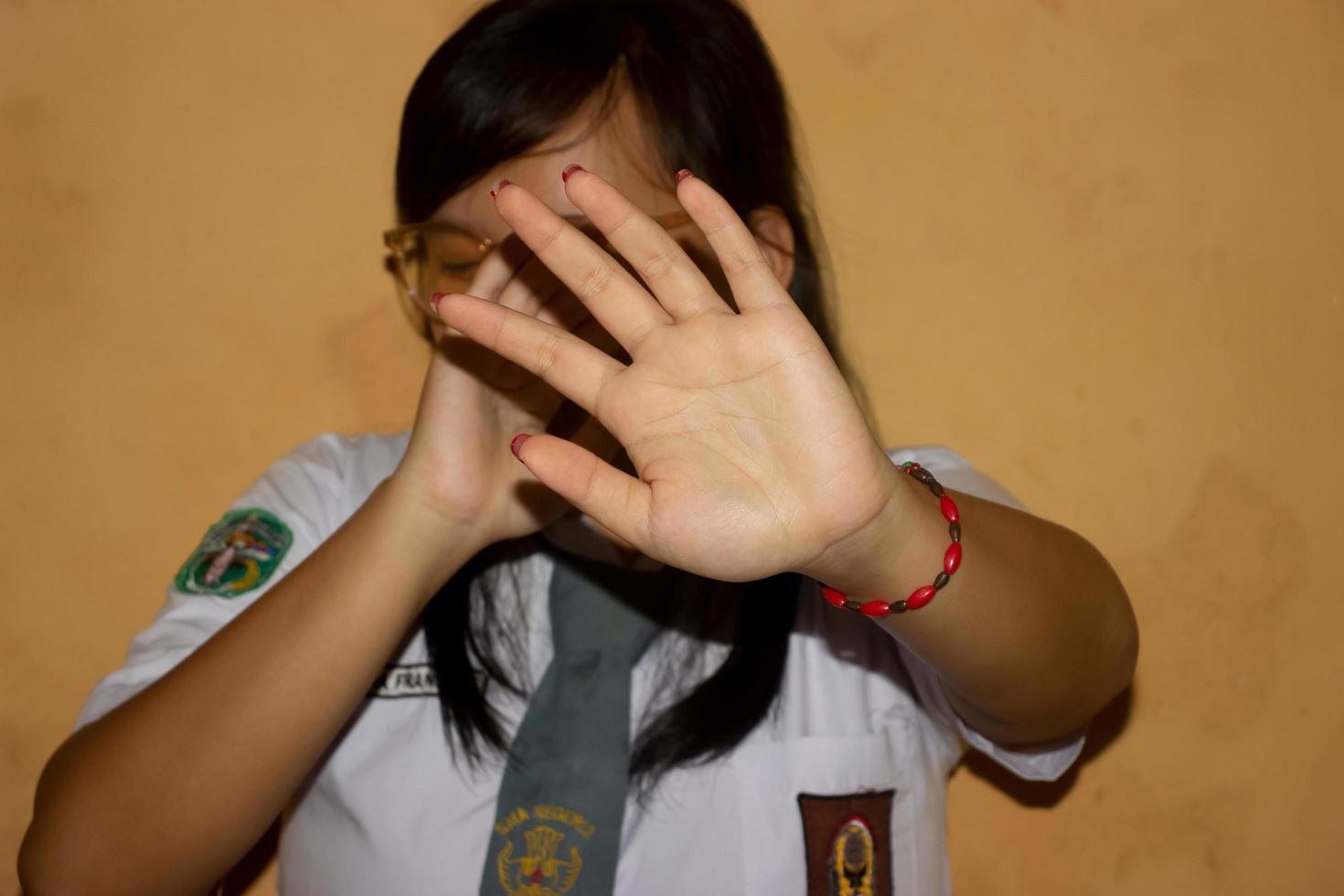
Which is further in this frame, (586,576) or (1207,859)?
(1207,859)

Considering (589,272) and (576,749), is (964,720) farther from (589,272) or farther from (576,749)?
(589,272)

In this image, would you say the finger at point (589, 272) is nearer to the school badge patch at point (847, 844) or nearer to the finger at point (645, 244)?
the finger at point (645, 244)

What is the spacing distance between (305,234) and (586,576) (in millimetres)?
696

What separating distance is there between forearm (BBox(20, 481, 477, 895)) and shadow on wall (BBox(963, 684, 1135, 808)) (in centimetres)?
85

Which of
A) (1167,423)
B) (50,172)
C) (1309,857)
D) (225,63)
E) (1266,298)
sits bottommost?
(1309,857)

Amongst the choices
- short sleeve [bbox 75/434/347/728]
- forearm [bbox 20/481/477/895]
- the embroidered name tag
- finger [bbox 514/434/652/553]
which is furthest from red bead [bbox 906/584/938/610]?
short sleeve [bbox 75/434/347/728]

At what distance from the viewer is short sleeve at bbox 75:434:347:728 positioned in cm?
118

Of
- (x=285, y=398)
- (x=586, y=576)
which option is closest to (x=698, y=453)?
(x=586, y=576)

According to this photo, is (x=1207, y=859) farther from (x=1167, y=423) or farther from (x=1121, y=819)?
(x=1167, y=423)

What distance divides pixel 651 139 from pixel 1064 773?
102 cm

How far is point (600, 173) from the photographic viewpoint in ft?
3.54

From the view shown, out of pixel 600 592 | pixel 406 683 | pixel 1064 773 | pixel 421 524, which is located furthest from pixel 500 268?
pixel 1064 773

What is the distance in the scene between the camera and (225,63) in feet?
5.03

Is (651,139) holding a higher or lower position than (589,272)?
higher
